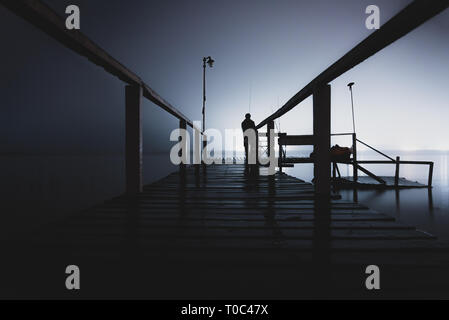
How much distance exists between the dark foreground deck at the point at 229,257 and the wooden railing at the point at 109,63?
0.97 meters

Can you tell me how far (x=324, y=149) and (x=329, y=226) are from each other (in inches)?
37.0

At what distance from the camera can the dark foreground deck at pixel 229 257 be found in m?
1.11

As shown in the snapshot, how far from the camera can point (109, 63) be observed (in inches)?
86.1

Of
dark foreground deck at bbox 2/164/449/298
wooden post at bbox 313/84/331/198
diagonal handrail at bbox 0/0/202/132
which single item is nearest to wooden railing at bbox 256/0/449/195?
wooden post at bbox 313/84/331/198

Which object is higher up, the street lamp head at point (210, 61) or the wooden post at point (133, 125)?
the street lamp head at point (210, 61)

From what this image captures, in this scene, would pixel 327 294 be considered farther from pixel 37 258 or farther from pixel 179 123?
pixel 179 123

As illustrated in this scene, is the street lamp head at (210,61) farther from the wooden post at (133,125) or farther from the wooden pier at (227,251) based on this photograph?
the wooden pier at (227,251)

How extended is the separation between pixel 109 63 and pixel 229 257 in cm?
190

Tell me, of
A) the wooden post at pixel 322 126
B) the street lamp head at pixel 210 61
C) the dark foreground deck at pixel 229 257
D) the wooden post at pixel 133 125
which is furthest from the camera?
the street lamp head at pixel 210 61

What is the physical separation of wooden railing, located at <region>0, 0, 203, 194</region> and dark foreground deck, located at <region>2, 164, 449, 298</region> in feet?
3.18

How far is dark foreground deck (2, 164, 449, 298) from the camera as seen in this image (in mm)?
1107

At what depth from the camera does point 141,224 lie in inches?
79.5

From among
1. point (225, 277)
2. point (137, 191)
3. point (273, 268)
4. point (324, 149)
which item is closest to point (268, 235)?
point (273, 268)

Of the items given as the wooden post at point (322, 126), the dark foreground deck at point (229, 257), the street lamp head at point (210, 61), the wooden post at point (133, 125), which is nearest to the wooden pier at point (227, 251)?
the dark foreground deck at point (229, 257)
